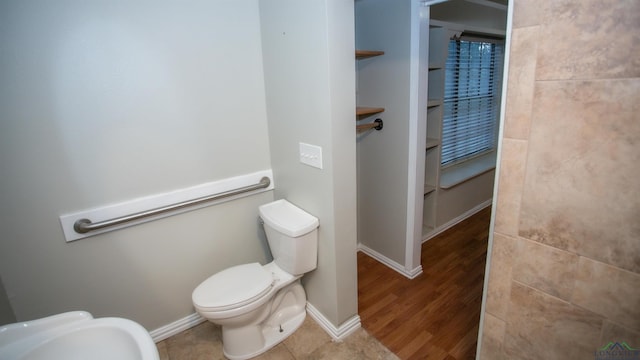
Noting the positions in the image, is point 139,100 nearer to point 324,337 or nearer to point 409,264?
point 324,337

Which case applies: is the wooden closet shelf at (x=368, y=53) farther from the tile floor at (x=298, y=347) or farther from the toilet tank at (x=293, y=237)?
the tile floor at (x=298, y=347)

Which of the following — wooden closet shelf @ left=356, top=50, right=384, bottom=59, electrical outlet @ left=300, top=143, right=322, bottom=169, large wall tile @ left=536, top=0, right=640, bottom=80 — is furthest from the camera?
wooden closet shelf @ left=356, top=50, right=384, bottom=59

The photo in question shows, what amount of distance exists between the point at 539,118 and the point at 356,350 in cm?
150

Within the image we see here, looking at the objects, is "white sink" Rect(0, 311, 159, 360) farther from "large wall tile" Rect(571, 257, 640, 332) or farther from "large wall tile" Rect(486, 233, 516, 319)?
"large wall tile" Rect(571, 257, 640, 332)

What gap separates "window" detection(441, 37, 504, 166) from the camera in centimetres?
295

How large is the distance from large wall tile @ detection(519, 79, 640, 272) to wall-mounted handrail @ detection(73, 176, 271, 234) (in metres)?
1.50

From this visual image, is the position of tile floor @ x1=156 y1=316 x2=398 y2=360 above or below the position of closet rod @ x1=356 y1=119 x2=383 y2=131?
below

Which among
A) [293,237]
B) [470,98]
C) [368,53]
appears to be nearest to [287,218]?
[293,237]

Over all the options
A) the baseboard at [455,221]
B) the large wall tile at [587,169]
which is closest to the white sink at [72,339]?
the large wall tile at [587,169]

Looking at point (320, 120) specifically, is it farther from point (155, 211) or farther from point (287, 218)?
point (155, 211)

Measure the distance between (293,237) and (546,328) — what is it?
1.13 m

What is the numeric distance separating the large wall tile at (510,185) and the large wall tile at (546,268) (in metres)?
0.07

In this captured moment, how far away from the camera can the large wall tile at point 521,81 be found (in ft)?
2.97

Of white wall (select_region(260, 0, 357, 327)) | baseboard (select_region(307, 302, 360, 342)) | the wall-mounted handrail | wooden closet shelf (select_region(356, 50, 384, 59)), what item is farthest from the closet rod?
baseboard (select_region(307, 302, 360, 342))
